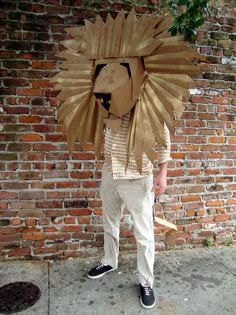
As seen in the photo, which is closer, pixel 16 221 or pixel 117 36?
pixel 117 36

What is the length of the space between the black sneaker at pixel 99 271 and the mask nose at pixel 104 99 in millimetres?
1384

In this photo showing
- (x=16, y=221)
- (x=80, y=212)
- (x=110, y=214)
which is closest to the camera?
(x=110, y=214)

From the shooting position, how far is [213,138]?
3328 mm

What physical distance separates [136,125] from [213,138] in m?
1.49

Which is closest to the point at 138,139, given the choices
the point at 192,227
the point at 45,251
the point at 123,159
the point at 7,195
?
the point at 123,159

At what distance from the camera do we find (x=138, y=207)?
2404 mm

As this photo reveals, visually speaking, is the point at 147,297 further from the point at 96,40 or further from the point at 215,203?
the point at 96,40

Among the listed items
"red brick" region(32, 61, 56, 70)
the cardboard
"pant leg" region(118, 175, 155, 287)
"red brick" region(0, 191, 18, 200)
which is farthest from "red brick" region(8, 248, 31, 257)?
"red brick" region(32, 61, 56, 70)

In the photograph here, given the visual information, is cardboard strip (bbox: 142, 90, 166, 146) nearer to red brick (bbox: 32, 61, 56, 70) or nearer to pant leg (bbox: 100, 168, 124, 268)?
pant leg (bbox: 100, 168, 124, 268)

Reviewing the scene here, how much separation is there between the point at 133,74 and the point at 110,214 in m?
1.13

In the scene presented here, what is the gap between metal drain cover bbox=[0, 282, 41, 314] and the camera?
2.41 m

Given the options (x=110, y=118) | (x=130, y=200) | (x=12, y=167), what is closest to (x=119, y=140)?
(x=110, y=118)

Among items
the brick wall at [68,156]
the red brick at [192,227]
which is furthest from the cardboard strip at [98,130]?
the red brick at [192,227]

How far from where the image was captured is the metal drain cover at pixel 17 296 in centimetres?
241
